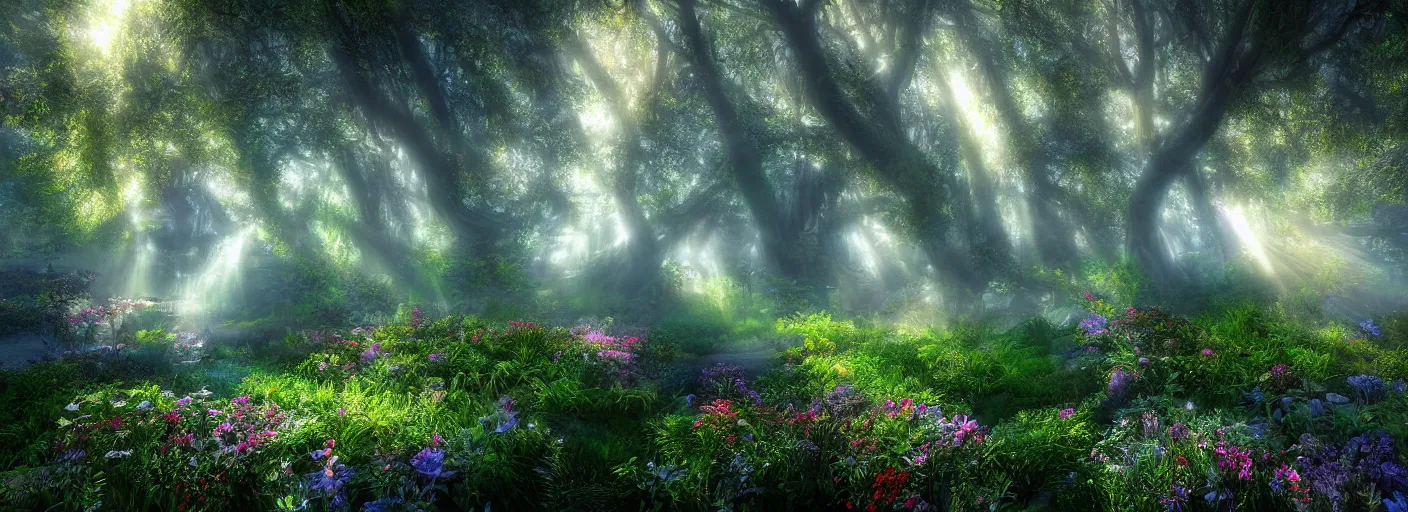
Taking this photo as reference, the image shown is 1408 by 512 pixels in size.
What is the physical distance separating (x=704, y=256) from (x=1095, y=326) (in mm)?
14763

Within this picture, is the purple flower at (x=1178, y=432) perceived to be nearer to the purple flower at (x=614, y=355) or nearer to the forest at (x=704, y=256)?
the forest at (x=704, y=256)

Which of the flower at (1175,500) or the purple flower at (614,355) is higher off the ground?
the purple flower at (614,355)

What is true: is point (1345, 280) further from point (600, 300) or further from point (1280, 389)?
point (600, 300)

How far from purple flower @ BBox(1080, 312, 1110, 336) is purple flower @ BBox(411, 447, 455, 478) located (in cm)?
708

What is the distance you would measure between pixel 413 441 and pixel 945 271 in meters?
15.5

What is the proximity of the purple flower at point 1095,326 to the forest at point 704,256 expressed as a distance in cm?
9

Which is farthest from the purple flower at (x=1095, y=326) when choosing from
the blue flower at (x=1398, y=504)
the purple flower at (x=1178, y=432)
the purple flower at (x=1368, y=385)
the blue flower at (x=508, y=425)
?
the blue flower at (x=508, y=425)

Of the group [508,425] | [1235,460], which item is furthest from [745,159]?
[1235,460]

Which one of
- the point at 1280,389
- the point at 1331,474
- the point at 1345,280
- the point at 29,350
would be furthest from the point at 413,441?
the point at 1345,280

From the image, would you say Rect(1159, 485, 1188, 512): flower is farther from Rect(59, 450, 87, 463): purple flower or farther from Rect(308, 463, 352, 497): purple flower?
Rect(59, 450, 87, 463): purple flower

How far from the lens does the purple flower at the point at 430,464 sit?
11.8 feet

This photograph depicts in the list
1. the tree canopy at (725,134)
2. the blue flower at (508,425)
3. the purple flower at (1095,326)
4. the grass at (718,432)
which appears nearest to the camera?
the grass at (718,432)

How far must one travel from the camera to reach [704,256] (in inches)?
856

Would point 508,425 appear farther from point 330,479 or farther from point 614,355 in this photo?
point 614,355
